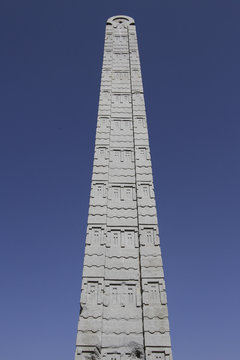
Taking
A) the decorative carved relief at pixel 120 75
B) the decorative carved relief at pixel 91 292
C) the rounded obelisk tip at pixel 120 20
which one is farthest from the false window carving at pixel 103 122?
the rounded obelisk tip at pixel 120 20

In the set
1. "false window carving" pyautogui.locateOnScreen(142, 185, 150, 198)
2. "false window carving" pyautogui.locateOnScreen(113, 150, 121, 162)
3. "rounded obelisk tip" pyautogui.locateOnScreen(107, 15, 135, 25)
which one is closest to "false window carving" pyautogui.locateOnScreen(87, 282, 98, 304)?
"false window carving" pyautogui.locateOnScreen(142, 185, 150, 198)

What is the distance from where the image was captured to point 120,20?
1380 cm

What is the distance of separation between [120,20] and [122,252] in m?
10.9

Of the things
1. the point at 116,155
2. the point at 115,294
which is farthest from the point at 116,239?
the point at 116,155

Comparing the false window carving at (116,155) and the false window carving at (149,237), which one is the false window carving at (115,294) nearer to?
the false window carving at (149,237)

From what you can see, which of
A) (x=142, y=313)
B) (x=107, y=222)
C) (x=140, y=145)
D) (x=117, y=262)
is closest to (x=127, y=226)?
(x=107, y=222)

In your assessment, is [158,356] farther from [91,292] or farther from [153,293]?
[91,292]

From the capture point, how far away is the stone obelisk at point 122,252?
5.13 metres

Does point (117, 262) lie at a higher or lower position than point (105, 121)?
lower

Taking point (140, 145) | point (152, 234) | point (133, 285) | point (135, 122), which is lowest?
point (133, 285)

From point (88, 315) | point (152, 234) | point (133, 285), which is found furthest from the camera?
point (152, 234)

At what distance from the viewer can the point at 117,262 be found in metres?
6.09

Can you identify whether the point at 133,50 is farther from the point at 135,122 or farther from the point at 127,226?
the point at 127,226

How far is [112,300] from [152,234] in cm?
→ 149
